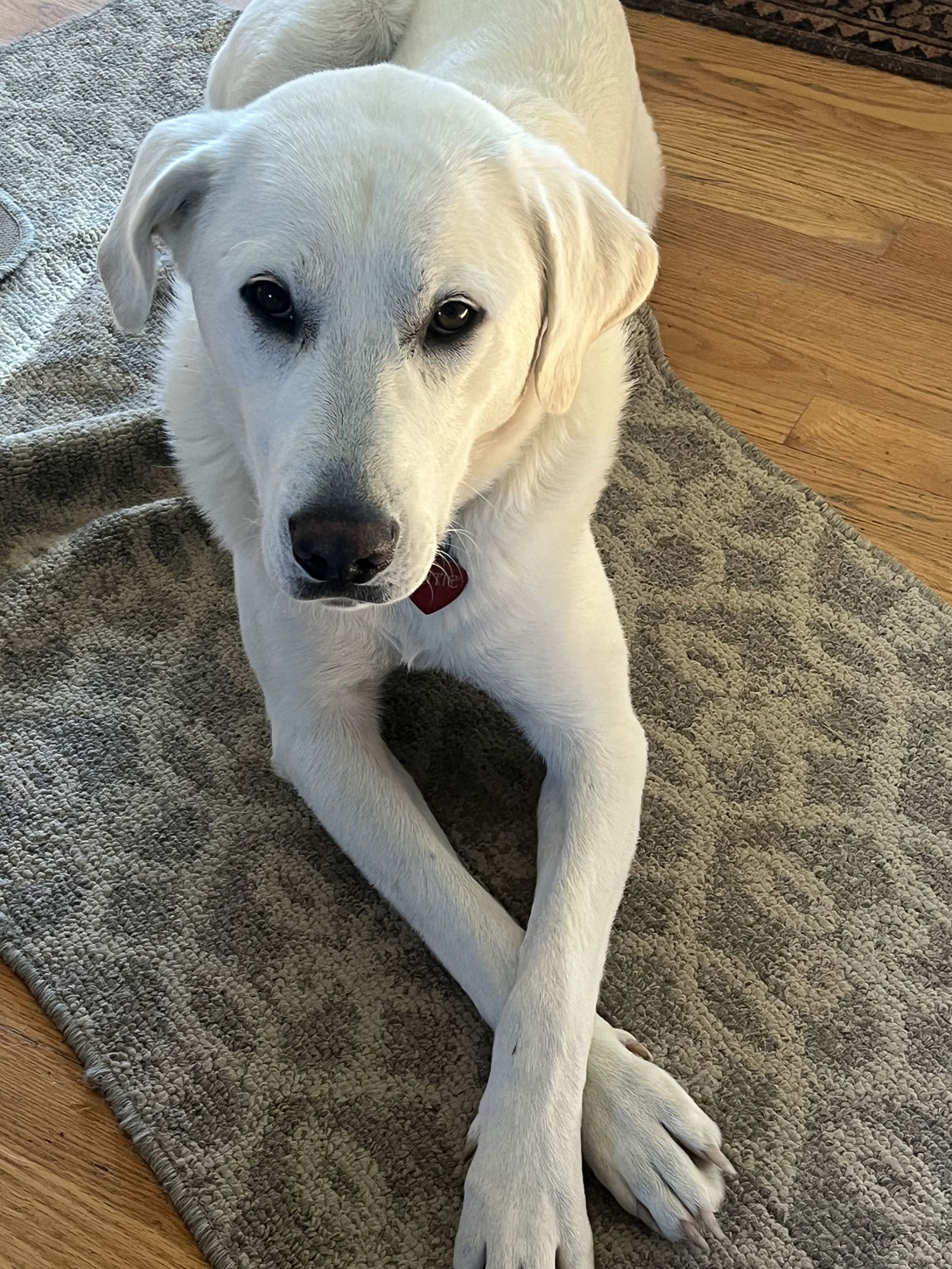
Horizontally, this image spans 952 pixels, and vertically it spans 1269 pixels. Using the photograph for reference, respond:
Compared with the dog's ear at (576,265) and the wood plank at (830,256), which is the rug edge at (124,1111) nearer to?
the dog's ear at (576,265)

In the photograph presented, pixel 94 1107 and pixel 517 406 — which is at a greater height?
pixel 517 406

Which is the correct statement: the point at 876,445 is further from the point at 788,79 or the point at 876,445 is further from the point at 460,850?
the point at 788,79

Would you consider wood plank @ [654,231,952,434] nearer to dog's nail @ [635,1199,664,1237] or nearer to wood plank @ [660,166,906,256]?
wood plank @ [660,166,906,256]

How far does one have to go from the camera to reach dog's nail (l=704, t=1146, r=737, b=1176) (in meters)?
1.41

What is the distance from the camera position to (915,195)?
2824 mm

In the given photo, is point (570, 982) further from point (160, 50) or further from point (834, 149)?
point (160, 50)

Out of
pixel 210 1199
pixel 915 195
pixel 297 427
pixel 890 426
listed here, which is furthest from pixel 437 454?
pixel 915 195

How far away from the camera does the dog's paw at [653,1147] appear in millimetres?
1374

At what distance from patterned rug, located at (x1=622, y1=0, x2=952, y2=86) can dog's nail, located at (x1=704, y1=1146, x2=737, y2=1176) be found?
281 centimetres

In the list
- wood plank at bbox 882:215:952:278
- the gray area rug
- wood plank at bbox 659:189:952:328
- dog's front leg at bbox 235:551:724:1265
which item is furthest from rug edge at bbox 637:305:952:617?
dog's front leg at bbox 235:551:724:1265

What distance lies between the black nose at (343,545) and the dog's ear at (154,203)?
43cm

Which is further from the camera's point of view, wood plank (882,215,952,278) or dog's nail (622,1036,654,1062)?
wood plank (882,215,952,278)

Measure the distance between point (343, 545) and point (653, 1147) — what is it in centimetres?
80

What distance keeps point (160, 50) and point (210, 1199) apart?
2.70 meters
